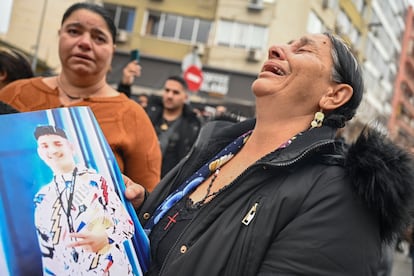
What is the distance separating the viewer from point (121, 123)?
A: 78.0 inches

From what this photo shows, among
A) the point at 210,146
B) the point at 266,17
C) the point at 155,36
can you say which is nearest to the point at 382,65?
the point at 266,17

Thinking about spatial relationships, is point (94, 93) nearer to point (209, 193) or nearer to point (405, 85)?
point (209, 193)

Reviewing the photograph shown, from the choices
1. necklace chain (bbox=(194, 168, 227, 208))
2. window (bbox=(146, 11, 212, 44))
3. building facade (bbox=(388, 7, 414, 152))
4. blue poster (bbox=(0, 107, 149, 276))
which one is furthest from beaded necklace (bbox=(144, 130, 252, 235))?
building facade (bbox=(388, 7, 414, 152))

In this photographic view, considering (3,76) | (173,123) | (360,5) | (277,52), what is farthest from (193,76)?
(360,5)

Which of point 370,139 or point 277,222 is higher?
point 370,139

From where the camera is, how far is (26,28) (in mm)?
13914

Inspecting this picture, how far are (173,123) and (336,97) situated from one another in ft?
10.1

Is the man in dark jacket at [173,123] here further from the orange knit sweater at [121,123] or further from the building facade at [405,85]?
the building facade at [405,85]

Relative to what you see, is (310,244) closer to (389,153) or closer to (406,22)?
(389,153)

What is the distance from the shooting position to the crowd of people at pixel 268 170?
127 centimetres

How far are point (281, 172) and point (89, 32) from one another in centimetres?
109

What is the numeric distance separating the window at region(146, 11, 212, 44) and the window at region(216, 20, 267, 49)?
0.92 metres

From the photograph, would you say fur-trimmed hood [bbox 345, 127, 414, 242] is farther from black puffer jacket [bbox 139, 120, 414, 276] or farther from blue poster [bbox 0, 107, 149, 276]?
blue poster [bbox 0, 107, 149, 276]

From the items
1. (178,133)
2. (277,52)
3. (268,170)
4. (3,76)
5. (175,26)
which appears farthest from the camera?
(175,26)
